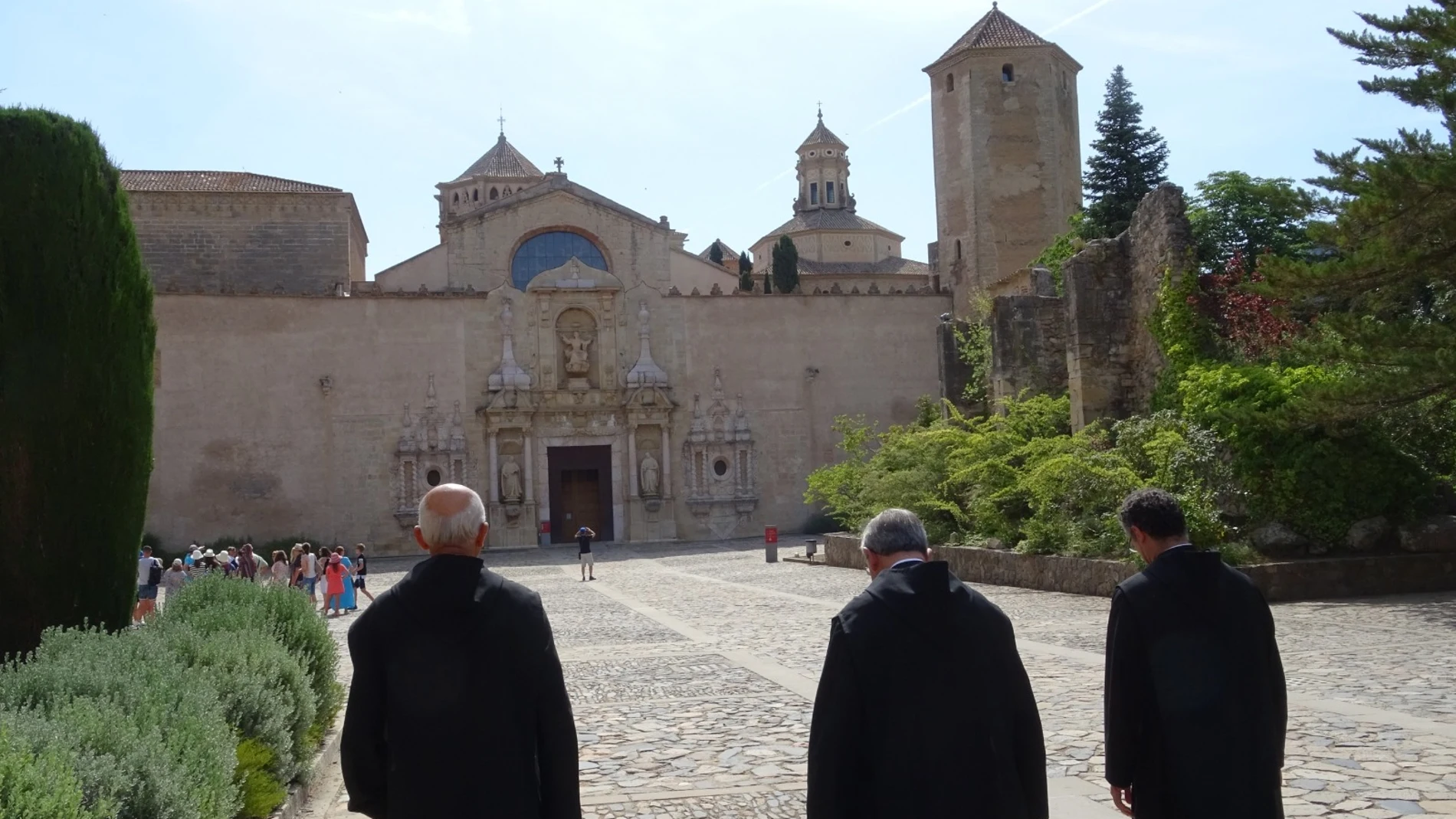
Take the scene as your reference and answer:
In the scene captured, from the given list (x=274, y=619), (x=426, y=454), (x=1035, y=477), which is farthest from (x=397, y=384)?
(x=274, y=619)

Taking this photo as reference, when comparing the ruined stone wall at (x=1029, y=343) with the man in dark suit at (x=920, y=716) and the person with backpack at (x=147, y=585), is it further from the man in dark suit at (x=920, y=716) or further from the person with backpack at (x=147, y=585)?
the man in dark suit at (x=920, y=716)

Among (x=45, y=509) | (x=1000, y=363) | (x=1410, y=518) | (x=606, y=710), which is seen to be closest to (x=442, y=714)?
(x=606, y=710)

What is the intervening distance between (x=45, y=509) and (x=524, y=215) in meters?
31.1

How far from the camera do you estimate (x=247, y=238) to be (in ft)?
131

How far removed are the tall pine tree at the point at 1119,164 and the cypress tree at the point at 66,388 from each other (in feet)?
83.2

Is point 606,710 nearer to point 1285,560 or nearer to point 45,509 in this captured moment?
point 45,509

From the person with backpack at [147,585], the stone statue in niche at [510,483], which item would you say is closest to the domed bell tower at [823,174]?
the stone statue in niche at [510,483]

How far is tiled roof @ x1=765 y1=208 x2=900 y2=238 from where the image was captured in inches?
2589

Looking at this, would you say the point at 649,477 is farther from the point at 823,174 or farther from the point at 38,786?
the point at 823,174

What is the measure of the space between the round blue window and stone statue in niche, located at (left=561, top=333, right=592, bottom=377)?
391 centimetres

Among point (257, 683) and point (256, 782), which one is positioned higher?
point (257, 683)

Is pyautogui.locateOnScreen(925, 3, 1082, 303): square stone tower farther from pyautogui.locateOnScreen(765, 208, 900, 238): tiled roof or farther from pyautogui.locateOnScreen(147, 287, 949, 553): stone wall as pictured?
pyautogui.locateOnScreen(765, 208, 900, 238): tiled roof

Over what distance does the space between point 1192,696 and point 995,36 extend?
37.0 meters

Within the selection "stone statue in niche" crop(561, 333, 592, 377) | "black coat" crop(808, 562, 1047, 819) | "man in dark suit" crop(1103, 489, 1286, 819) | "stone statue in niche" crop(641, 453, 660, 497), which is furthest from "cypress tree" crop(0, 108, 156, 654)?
"stone statue in niche" crop(561, 333, 592, 377)
